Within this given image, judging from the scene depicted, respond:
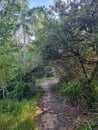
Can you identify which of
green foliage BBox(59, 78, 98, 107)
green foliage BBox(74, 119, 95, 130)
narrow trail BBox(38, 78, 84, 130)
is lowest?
narrow trail BBox(38, 78, 84, 130)

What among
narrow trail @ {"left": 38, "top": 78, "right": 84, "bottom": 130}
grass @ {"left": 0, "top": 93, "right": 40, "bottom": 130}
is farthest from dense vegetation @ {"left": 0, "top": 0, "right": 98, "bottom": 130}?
narrow trail @ {"left": 38, "top": 78, "right": 84, "bottom": 130}

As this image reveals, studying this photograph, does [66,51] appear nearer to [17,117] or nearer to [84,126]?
[17,117]

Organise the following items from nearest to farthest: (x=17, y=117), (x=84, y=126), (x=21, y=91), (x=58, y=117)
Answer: (x=84, y=126), (x=17, y=117), (x=58, y=117), (x=21, y=91)

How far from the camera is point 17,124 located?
6.53m

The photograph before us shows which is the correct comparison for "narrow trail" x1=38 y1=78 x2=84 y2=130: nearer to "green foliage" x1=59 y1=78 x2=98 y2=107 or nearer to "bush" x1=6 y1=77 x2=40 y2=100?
"green foliage" x1=59 y1=78 x2=98 y2=107

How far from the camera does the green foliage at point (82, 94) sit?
9117 millimetres

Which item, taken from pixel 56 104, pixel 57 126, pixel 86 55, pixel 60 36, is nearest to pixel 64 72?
pixel 86 55

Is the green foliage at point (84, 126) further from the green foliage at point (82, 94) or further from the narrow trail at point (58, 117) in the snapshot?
the green foliage at point (82, 94)

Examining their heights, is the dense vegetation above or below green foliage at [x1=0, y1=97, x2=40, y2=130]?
above

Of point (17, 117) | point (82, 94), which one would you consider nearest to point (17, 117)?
point (17, 117)

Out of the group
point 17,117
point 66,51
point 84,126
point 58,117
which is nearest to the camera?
point 84,126

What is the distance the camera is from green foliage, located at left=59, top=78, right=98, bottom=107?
912 cm

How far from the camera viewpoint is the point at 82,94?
31.5 feet

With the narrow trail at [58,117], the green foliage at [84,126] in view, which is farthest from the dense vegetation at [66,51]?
the green foliage at [84,126]
